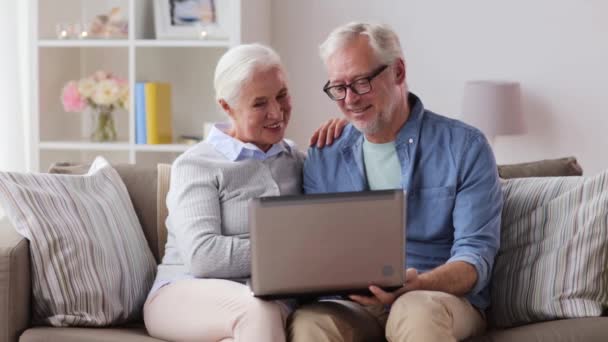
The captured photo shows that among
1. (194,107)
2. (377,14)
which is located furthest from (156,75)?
(377,14)

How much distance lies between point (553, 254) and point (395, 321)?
0.56 m

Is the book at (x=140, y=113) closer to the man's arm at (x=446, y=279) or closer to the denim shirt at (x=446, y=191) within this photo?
the denim shirt at (x=446, y=191)

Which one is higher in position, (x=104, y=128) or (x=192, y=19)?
(x=192, y=19)

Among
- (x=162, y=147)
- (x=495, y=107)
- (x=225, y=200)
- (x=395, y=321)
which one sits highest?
(x=495, y=107)

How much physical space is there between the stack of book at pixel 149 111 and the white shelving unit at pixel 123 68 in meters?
0.03

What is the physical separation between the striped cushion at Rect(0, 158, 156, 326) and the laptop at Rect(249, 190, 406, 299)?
553 mm

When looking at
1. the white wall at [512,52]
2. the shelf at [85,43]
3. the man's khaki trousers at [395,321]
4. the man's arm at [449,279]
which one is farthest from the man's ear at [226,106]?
the white wall at [512,52]

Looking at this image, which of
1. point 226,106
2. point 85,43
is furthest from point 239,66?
point 85,43

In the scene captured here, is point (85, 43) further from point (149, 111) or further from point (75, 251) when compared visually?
point (75, 251)

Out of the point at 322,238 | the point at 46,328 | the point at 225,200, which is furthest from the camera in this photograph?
the point at 225,200

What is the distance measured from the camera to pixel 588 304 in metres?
2.73

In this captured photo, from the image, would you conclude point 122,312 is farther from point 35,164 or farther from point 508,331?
point 35,164

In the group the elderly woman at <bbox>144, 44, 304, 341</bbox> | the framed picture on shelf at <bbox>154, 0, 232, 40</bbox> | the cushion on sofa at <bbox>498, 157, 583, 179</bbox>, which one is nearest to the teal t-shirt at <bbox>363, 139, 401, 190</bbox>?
the elderly woman at <bbox>144, 44, 304, 341</bbox>

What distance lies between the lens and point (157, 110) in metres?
4.61
